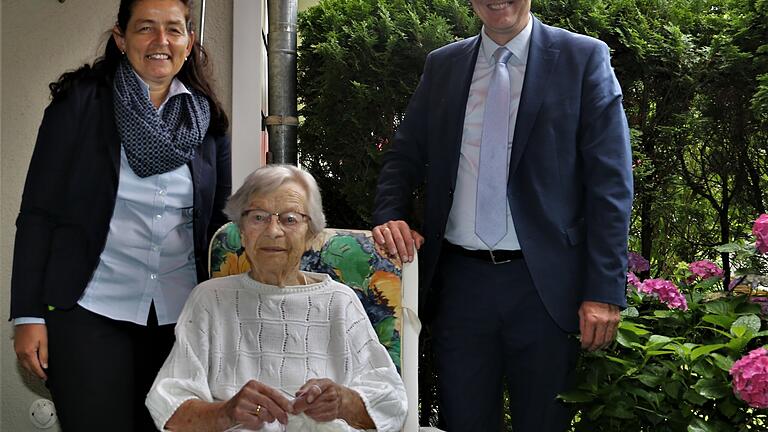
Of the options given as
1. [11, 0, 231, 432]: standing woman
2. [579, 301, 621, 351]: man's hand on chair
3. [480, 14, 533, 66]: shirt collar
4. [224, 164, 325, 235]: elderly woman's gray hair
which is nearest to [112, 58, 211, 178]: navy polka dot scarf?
[11, 0, 231, 432]: standing woman

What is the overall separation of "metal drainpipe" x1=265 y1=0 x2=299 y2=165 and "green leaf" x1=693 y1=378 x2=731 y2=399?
1.94 m

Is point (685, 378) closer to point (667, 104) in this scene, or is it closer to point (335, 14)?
point (667, 104)

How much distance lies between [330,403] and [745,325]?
1.26m

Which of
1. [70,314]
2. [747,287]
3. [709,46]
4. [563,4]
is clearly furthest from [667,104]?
[70,314]

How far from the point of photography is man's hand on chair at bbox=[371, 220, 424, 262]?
2.54 meters

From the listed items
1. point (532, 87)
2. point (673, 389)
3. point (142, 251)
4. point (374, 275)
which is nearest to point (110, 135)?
point (142, 251)

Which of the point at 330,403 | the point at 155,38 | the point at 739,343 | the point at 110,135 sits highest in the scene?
the point at 155,38

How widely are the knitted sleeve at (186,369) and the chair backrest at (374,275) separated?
0.76 feet

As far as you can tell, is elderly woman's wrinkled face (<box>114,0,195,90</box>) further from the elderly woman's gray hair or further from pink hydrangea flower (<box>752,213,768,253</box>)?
pink hydrangea flower (<box>752,213,768,253</box>)

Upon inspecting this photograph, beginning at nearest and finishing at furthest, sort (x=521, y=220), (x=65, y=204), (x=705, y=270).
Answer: (x=65, y=204)
(x=521, y=220)
(x=705, y=270)

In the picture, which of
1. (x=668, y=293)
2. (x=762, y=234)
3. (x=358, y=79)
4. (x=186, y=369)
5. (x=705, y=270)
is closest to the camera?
(x=186, y=369)

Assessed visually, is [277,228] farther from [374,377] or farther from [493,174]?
[493,174]

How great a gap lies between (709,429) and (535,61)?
1.12m

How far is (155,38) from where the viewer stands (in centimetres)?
243
